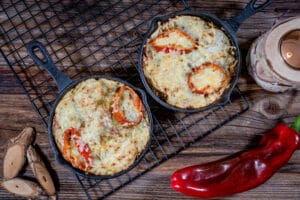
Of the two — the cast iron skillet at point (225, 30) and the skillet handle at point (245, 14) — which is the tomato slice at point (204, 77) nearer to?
the cast iron skillet at point (225, 30)

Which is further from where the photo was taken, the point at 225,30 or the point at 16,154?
the point at 16,154

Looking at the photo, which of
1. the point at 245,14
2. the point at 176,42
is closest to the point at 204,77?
the point at 176,42

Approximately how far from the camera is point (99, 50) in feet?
10.2

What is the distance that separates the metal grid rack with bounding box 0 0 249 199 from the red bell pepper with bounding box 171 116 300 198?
20 cm

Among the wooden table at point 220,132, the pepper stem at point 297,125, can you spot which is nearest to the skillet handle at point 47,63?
the wooden table at point 220,132

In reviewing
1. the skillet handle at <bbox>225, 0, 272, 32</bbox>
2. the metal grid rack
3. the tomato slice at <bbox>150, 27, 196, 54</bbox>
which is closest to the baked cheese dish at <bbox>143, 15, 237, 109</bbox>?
the tomato slice at <bbox>150, 27, 196, 54</bbox>

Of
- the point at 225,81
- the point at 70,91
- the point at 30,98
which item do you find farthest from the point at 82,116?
the point at 225,81

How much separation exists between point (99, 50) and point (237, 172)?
1.24 metres

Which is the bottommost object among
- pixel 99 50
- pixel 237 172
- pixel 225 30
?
pixel 237 172

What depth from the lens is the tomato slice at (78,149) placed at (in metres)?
2.71

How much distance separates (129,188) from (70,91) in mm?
818

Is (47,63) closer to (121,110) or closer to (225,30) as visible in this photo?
(121,110)

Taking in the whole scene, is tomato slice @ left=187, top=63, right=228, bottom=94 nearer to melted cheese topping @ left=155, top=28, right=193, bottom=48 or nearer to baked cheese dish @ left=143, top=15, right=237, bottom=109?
baked cheese dish @ left=143, top=15, right=237, bottom=109

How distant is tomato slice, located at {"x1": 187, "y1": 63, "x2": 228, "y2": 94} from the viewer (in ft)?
9.16
